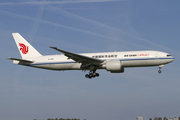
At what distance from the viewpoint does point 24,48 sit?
1801 inches

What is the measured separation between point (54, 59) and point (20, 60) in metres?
5.86

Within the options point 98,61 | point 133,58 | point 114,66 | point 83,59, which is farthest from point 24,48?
A: point 133,58

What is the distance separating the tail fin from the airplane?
5.14 feet

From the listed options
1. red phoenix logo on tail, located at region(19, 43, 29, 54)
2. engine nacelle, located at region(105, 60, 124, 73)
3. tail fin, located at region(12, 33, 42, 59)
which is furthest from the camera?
red phoenix logo on tail, located at region(19, 43, 29, 54)

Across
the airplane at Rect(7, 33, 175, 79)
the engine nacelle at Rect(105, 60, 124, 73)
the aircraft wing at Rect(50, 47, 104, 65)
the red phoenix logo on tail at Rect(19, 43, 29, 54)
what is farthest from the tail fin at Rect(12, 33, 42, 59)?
the engine nacelle at Rect(105, 60, 124, 73)

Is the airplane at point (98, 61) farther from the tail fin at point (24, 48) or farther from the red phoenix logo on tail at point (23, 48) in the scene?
the red phoenix logo on tail at point (23, 48)

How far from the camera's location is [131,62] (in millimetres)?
37344

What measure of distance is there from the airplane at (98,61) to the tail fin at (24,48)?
5.14 ft

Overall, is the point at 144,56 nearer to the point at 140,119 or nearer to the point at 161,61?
the point at 161,61

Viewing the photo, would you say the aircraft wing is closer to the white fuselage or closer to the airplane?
the airplane

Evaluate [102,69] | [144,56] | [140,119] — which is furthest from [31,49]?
[140,119]

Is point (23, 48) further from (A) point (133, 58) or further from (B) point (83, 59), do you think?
(A) point (133, 58)

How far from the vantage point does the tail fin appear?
147 feet

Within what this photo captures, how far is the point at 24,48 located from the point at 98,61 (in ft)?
52.1
